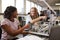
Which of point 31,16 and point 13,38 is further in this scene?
point 31,16

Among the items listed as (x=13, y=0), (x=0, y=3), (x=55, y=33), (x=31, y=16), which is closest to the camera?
(x=55, y=33)

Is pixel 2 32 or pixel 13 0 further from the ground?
pixel 13 0

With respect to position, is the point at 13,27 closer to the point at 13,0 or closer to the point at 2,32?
the point at 2,32

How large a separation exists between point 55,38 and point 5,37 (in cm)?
80

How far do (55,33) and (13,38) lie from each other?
708 mm

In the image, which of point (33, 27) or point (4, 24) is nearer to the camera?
point (4, 24)

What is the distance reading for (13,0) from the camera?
515 centimetres

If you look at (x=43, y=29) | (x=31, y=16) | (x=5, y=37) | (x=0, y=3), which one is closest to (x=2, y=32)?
(x=5, y=37)

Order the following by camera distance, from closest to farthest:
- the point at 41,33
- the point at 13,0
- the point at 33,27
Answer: the point at 41,33
the point at 33,27
the point at 13,0

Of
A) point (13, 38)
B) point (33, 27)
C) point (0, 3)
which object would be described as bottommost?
point (13, 38)

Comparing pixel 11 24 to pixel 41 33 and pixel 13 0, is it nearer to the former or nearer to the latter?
pixel 41 33

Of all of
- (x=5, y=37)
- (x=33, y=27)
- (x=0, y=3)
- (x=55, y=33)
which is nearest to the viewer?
(x=55, y=33)

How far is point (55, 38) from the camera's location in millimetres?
1432

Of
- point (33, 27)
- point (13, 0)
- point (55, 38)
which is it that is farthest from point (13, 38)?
point (13, 0)
